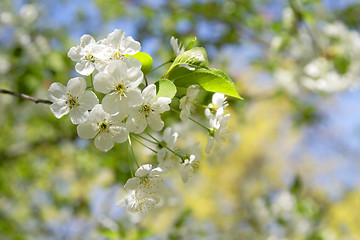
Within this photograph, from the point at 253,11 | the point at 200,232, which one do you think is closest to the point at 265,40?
the point at 253,11

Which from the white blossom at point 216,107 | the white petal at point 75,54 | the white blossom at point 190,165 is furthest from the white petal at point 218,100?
the white petal at point 75,54

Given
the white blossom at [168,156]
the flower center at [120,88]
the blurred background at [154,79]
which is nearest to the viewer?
the flower center at [120,88]

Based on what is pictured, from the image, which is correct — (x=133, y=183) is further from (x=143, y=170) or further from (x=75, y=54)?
(x=75, y=54)

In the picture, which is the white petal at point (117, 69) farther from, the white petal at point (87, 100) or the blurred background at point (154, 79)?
the blurred background at point (154, 79)

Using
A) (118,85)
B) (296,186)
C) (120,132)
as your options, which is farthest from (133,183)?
(296,186)

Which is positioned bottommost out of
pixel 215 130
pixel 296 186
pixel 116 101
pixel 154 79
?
pixel 296 186

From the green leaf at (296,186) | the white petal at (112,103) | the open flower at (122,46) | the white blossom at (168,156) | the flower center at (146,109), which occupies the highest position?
the open flower at (122,46)
